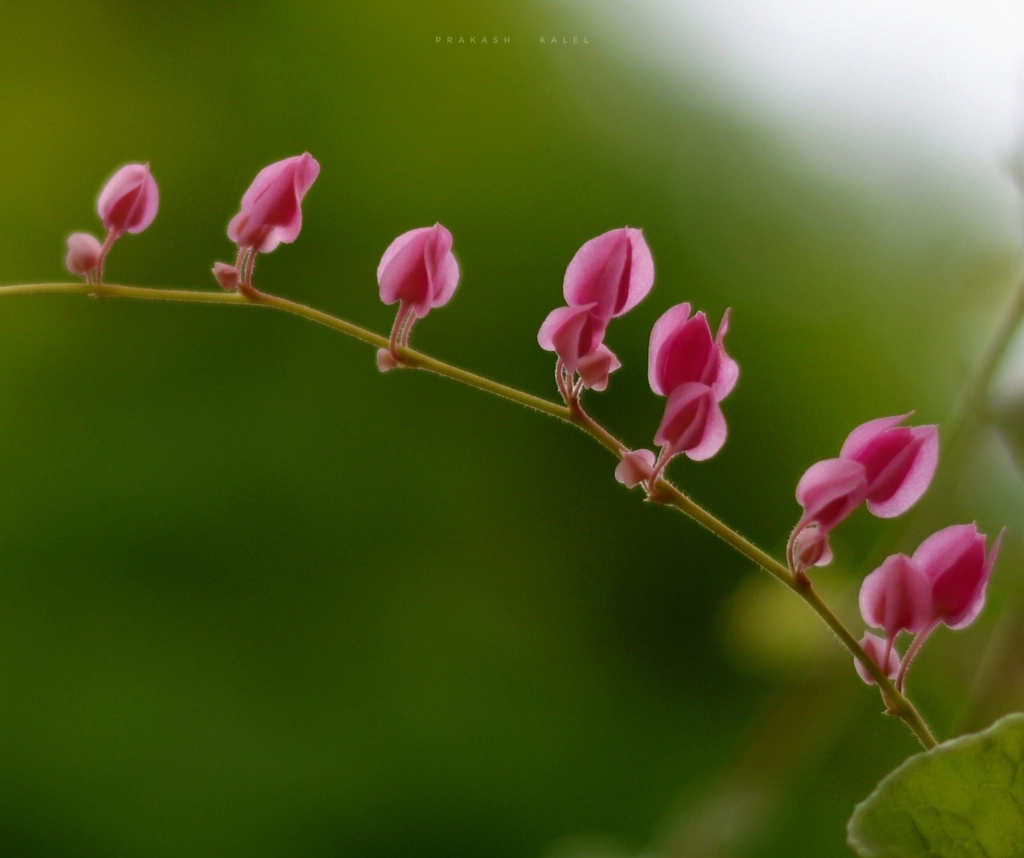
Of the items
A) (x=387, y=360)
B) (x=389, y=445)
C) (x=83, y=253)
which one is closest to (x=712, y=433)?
(x=387, y=360)

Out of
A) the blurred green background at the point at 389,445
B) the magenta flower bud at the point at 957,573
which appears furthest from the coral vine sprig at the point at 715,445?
the blurred green background at the point at 389,445

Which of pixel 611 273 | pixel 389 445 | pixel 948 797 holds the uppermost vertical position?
pixel 611 273

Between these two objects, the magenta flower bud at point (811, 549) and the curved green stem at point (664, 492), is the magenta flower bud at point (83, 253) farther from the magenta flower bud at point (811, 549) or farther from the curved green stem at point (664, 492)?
the magenta flower bud at point (811, 549)

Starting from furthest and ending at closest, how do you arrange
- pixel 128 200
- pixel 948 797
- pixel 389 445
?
pixel 389 445, pixel 128 200, pixel 948 797

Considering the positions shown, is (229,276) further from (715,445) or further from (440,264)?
(715,445)

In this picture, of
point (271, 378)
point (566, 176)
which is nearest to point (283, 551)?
point (271, 378)

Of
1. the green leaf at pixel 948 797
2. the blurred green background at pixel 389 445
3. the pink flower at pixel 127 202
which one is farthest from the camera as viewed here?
the blurred green background at pixel 389 445

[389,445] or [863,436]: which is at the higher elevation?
[863,436]
